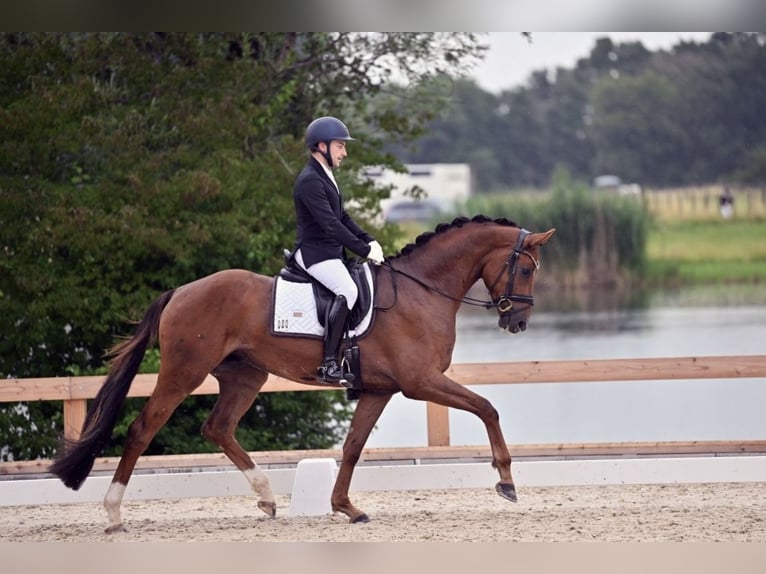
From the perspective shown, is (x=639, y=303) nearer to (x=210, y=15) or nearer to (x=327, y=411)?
(x=327, y=411)

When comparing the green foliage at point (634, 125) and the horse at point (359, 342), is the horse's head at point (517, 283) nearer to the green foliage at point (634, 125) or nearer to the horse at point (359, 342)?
the horse at point (359, 342)

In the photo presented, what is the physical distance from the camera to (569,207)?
25281mm

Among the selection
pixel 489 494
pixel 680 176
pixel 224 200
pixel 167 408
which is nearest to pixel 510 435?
pixel 224 200

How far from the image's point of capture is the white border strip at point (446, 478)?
9211 millimetres

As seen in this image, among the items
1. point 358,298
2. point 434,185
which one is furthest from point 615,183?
point 358,298

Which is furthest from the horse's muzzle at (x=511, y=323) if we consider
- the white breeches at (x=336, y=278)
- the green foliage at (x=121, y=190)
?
the green foliage at (x=121, y=190)

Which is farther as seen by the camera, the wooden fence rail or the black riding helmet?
the wooden fence rail

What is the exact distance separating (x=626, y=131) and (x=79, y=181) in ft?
126

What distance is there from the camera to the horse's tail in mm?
7848

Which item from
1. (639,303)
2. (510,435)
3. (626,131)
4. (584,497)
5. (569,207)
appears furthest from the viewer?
(626,131)

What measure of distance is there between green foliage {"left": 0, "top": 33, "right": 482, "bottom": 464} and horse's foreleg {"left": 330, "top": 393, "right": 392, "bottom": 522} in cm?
386

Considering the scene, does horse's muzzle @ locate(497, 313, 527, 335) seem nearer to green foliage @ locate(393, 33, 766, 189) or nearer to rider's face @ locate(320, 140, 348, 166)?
rider's face @ locate(320, 140, 348, 166)

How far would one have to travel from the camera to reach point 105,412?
26.0 ft

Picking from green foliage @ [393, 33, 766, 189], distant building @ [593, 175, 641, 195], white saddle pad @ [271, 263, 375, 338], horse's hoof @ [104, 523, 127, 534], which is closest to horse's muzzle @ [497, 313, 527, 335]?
white saddle pad @ [271, 263, 375, 338]
